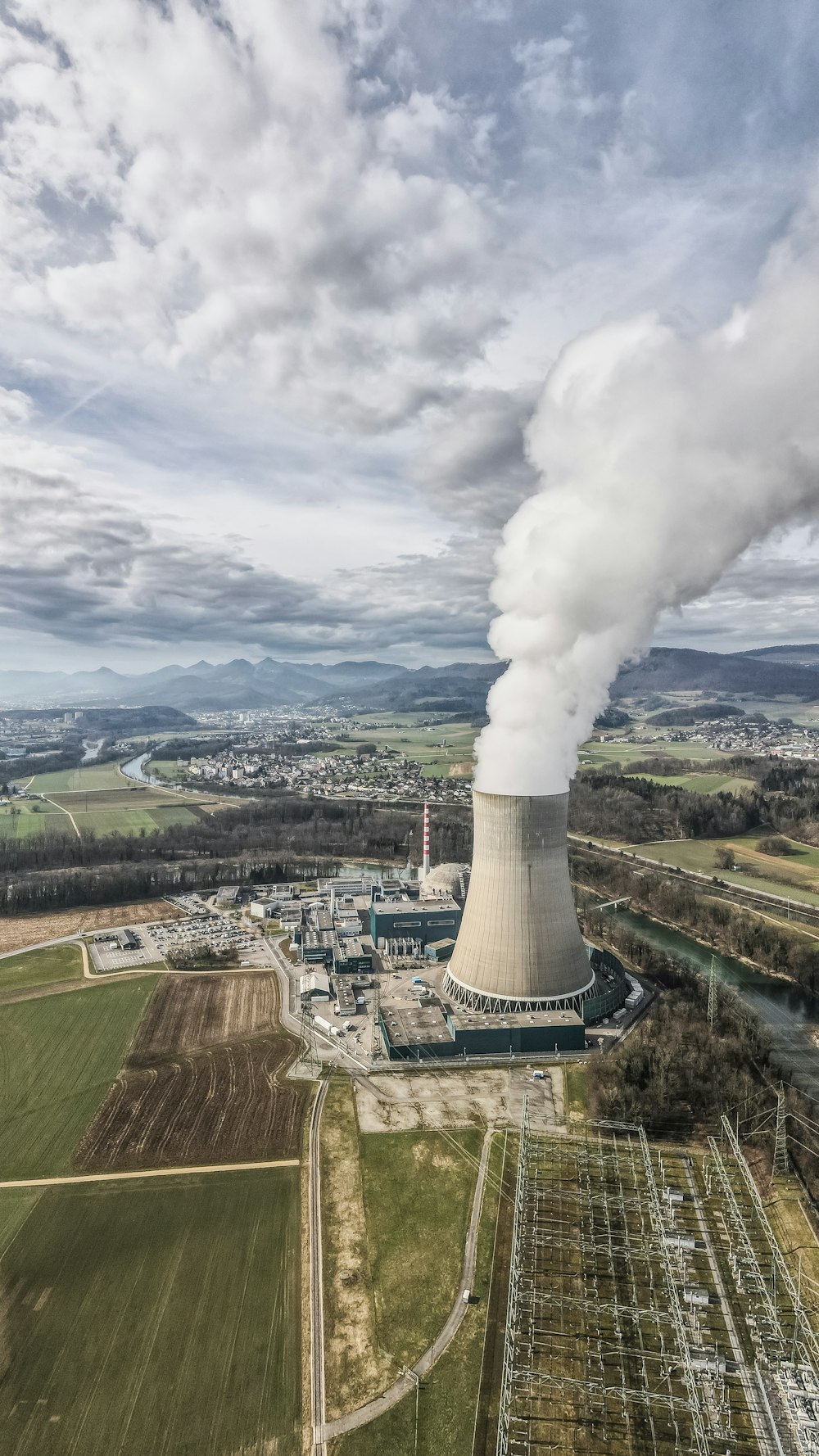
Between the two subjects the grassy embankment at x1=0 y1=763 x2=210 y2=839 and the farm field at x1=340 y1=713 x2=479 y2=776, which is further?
the farm field at x1=340 y1=713 x2=479 y2=776

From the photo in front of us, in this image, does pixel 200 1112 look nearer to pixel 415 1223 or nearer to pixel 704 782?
pixel 415 1223

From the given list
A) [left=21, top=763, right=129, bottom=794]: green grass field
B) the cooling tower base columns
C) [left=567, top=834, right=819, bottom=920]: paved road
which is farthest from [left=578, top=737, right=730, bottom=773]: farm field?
the cooling tower base columns

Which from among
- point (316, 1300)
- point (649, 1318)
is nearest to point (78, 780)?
point (316, 1300)

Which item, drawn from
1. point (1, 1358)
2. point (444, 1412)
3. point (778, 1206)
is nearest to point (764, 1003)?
point (778, 1206)

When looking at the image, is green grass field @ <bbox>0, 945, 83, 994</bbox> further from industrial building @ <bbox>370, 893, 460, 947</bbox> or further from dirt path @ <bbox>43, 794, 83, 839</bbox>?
dirt path @ <bbox>43, 794, 83, 839</bbox>

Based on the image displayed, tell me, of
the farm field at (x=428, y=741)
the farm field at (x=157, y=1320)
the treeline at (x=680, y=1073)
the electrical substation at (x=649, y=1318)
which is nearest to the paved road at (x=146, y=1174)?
the farm field at (x=157, y=1320)

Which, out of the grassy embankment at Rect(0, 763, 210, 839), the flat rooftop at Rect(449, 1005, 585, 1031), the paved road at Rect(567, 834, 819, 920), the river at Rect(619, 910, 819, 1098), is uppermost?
the grassy embankment at Rect(0, 763, 210, 839)
